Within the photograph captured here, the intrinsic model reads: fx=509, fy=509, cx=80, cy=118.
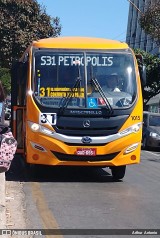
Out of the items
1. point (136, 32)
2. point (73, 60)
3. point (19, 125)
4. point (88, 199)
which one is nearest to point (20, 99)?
point (19, 125)

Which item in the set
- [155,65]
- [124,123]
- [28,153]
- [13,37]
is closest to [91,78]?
[124,123]

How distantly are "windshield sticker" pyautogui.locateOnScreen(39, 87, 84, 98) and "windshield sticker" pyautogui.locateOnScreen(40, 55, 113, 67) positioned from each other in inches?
23.2

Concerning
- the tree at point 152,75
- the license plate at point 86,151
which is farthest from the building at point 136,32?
the license plate at point 86,151

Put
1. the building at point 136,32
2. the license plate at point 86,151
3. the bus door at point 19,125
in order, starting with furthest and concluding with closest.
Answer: the building at point 136,32 → the bus door at point 19,125 → the license plate at point 86,151

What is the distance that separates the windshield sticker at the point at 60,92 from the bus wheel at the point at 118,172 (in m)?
1.87

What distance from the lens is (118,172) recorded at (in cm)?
1149

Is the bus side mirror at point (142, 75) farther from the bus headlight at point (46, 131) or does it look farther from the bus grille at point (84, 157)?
the bus headlight at point (46, 131)

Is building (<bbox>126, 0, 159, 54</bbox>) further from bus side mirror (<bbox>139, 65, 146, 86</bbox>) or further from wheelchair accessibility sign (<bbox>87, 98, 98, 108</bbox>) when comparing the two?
wheelchair accessibility sign (<bbox>87, 98, 98, 108</bbox>)

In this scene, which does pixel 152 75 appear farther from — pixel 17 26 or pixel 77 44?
pixel 77 44

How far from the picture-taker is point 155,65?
40594mm

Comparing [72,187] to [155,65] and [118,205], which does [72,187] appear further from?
[155,65]

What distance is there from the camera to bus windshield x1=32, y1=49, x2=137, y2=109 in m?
10.8

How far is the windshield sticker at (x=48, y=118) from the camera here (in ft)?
34.5

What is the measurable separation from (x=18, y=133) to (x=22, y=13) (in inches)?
666
